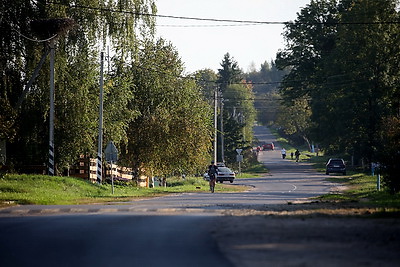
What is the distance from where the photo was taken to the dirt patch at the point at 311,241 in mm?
11805

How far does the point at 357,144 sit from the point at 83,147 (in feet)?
127

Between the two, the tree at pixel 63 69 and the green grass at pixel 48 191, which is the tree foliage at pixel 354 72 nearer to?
the tree at pixel 63 69

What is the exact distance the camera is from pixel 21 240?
15.3 metres

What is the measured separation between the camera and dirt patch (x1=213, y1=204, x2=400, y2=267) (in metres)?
11.8

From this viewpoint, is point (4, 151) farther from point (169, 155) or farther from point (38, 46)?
point (169, 155)

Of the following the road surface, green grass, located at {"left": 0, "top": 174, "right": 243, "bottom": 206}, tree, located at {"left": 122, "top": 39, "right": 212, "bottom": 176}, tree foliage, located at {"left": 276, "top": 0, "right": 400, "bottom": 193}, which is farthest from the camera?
tree foliage, located at {"left": 276, "top": 0, "right": 400, "bottom": 193}

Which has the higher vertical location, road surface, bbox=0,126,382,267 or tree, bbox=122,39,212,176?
tree, bbox=122,39,212,176

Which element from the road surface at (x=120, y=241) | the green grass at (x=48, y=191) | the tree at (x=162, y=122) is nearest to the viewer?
the road surface at (x=120, y=241)

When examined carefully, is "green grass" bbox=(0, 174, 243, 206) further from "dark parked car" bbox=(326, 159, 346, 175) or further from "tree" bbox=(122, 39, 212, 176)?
"dark parked car" bbox=(326, 159, 346, 175)

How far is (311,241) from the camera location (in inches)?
543

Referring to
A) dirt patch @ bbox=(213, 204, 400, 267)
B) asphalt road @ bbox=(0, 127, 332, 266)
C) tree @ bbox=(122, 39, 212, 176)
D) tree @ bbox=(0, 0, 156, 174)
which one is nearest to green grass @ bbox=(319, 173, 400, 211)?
dirt patch @ bbox=(213, 204, 400, 267)

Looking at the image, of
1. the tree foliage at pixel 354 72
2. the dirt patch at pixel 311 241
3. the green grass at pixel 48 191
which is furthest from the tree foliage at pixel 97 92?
the dirt patch at pixel 311 241

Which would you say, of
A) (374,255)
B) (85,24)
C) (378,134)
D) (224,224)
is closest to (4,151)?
(85,24)

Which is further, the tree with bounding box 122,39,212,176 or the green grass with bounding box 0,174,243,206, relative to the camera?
the tree with bounding box 122,39,212,176
